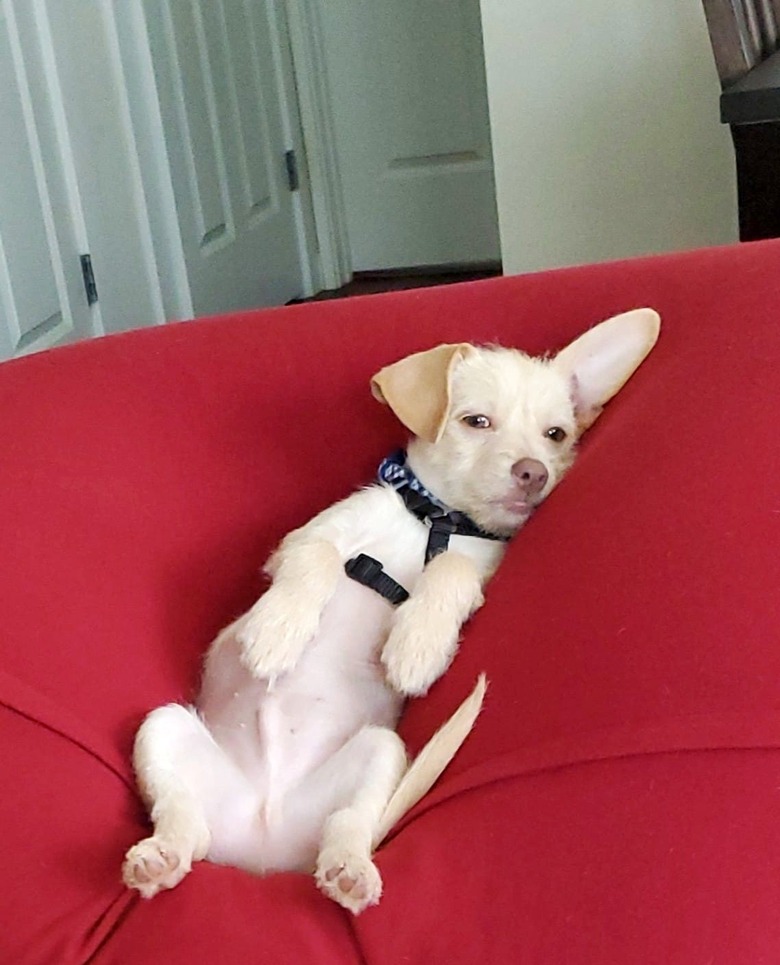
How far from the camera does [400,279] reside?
12.4 ft

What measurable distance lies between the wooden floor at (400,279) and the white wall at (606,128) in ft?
3.08

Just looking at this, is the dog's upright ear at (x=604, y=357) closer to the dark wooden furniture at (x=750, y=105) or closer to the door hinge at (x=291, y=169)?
the dark wooden furniture at (x=750, y=105)

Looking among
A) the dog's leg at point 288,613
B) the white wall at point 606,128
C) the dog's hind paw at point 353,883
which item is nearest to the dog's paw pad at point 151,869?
the dog's hind paw at point 353,883

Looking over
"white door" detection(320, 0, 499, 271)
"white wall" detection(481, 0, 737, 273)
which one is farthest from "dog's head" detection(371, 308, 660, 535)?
"white door" detection(320, 0, 499, 271)

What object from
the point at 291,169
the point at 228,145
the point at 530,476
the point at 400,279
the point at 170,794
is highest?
the point at 228,145

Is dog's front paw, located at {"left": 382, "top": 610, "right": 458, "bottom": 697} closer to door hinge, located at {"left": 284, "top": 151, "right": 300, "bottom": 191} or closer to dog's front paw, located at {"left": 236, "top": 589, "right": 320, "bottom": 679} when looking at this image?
dog's front paw, located at {"left": 236, "top": 589, "right": 320, "bottom": 679}

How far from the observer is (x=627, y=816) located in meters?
0.77

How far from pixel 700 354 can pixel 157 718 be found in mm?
591

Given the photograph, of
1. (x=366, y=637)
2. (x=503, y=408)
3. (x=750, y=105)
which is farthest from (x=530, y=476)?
(x=750, y=105)

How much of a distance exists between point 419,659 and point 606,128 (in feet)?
6.00

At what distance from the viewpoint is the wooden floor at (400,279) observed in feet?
11.9

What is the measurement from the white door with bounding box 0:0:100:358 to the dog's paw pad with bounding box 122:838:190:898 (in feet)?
5.25

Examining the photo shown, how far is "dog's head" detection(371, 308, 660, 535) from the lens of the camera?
46.9 inches

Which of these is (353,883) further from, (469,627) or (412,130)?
(412,130)
